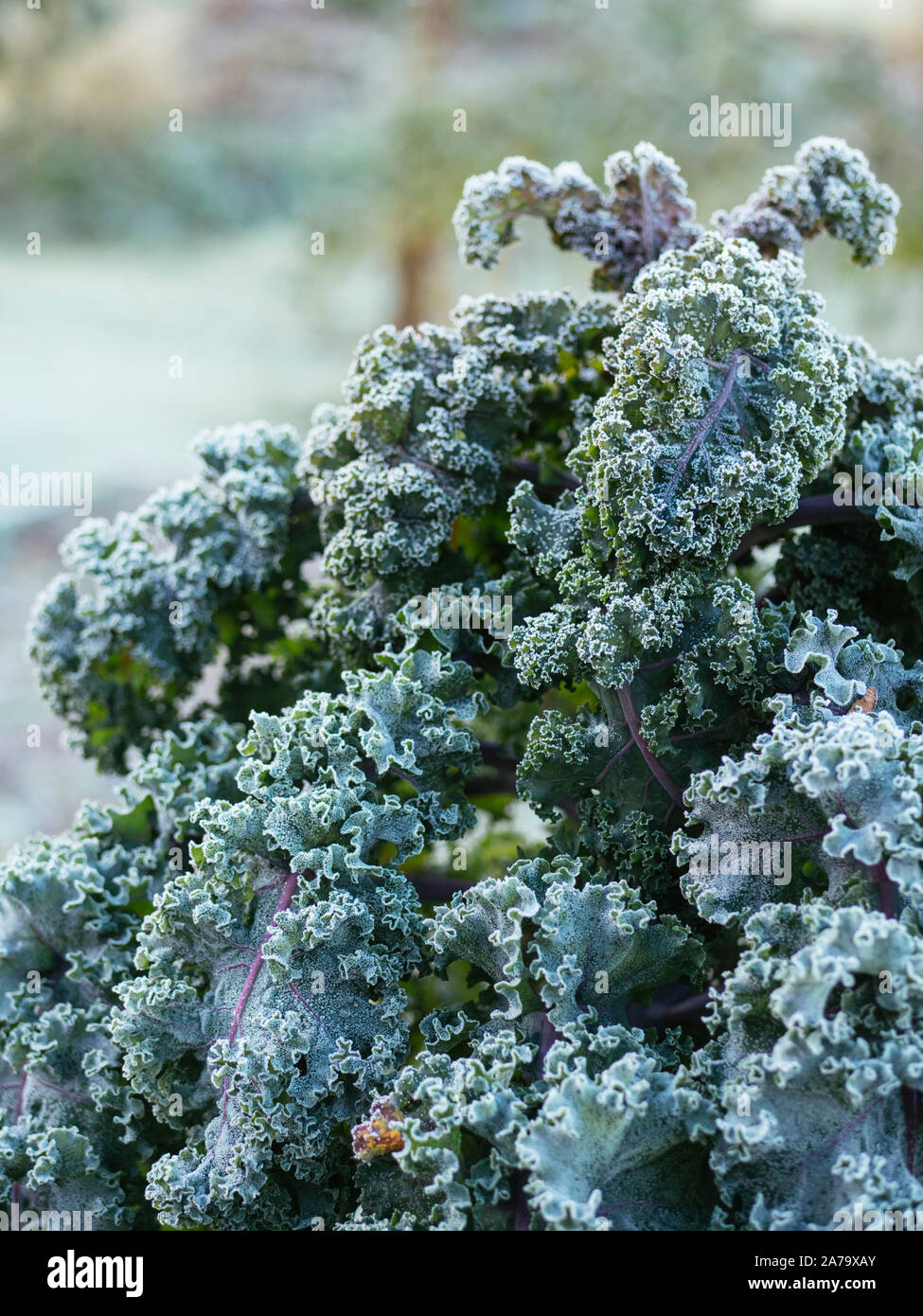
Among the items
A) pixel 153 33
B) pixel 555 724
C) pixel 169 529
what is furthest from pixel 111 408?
→ pixel 555 724

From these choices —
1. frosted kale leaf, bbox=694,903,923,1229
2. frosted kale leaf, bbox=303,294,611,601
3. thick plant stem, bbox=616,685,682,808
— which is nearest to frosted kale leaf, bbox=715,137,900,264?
frosted kale leaf, bbox=303,294,611,601

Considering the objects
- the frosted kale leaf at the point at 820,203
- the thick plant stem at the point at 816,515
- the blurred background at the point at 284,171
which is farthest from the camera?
the blurred background at the point at 284,171

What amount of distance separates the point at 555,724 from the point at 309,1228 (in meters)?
0.73

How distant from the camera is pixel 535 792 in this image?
170 centimetres

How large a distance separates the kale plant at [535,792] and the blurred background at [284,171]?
1955mm

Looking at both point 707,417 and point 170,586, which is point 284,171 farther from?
point 707,417

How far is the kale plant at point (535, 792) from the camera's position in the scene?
1.34 meters

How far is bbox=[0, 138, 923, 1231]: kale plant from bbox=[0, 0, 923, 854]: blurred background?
1.95m

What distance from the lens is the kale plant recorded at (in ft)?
4.40

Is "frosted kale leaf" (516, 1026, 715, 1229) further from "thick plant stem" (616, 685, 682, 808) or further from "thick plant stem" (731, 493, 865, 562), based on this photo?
"thick plant stem" (731, 493, 865, 562)

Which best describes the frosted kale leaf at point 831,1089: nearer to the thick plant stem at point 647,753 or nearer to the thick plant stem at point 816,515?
the thick plant stem at point 647,753

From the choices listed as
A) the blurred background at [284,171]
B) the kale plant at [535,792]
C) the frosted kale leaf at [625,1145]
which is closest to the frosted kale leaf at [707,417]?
the kale plant at [535,792]

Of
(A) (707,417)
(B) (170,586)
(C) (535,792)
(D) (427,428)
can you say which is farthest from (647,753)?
(B) (170,586)
